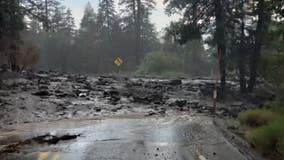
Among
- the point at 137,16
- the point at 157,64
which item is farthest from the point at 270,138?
the point at 137,16

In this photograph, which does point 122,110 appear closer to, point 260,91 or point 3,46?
point 260,91

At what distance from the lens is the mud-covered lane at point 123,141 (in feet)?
26.3

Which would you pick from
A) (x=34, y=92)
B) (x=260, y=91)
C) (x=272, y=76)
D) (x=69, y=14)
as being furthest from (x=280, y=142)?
(x=69, y=14)

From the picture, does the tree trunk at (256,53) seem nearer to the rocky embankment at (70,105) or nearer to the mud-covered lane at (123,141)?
the rocky embankment at (70,105)

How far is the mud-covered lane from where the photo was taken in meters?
8.02

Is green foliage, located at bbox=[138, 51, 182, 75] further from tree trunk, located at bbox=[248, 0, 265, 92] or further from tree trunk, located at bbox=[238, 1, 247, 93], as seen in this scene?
tree trunk, located at bbox=[248, 0, 265, 92]

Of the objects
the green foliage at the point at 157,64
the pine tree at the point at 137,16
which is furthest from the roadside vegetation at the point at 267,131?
the pine tree at the point at 137,16

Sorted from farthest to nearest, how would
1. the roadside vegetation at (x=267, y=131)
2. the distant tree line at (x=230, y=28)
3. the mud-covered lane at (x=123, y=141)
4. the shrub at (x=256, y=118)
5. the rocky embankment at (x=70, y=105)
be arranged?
1. the distant tree line at (x=230, y=28)
2. the rocky embankment at (x=70, y=105)
3. the shrub at (x=256, y=118)
4. the roadside vegetation at (x=267, y=131)
5. the mud-covered lane at (x=123, y=141)

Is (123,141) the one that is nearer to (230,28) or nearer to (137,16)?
(230,28)

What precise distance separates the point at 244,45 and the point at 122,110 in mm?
15585

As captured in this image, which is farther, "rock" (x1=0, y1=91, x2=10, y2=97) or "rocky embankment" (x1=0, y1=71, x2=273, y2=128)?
"rock" (x1=0, y1=91, x2=10, y2=97)

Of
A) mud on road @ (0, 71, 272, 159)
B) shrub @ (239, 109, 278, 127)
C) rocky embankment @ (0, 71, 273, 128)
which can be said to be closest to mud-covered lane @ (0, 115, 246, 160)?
mud on road @ (0, 71, 272, 159)

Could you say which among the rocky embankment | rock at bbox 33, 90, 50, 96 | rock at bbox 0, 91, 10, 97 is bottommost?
the rocky embankment

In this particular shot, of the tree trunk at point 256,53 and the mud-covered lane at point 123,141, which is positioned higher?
the tree trunk at point 256,53
